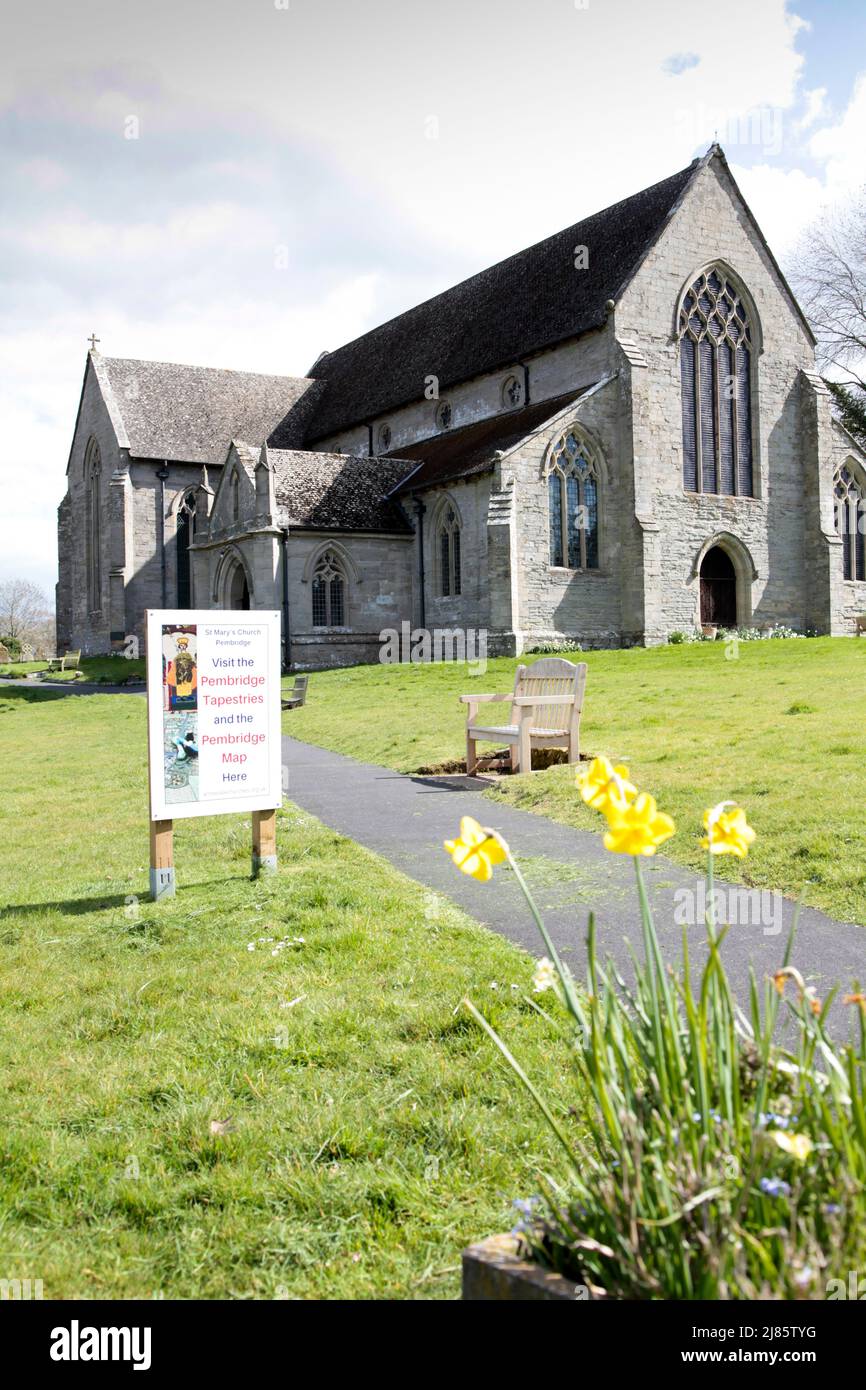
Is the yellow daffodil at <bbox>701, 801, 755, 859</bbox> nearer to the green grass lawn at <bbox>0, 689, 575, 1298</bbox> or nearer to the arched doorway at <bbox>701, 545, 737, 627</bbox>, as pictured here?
the green grass lawn at <bbox>0, 689, 575, 1298</bbox>

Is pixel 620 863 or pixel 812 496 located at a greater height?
pixel 812 496

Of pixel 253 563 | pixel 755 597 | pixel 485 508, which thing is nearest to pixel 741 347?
pixel 755 597

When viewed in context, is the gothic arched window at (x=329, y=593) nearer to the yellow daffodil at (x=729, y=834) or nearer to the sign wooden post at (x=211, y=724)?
the sign wooden post at (x=211, y=724)

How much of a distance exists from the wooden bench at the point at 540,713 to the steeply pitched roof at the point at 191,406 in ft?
120

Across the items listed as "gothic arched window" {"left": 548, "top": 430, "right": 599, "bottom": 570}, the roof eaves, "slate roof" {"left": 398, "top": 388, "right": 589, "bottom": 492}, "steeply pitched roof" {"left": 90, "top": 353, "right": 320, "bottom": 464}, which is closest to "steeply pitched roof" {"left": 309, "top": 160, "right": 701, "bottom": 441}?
the roof eaves

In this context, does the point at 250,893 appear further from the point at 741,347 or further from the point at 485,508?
the point at 741,347

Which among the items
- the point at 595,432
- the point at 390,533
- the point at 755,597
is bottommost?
the point at 755,597

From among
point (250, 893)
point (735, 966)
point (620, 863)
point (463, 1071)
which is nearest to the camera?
point (463, 1071)

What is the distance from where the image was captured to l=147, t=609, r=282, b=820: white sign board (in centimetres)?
650

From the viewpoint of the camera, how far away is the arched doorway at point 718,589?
32594mm
